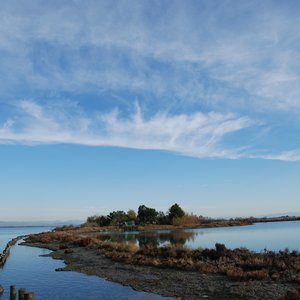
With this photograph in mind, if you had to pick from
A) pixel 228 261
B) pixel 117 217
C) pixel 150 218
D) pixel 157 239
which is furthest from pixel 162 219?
pixel 228 261

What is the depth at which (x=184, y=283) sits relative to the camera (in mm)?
22406

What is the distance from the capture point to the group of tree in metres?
131

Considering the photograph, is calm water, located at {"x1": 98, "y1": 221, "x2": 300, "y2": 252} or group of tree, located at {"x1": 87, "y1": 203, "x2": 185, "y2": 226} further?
group of tree, located at {"x1": 87, "y1": 203, "x2": 185, "y2": 226}

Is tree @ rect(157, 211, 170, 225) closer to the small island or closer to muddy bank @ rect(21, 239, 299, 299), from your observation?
the small island

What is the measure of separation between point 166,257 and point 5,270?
13043 mm

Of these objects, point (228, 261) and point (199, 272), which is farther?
point (228, 261)

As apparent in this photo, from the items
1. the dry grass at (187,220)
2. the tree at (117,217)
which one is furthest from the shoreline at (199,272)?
the tree at (117,217)

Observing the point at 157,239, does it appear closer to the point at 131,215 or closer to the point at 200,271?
the point at 200,271

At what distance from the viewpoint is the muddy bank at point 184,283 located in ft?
62.7

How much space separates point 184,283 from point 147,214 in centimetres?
11239

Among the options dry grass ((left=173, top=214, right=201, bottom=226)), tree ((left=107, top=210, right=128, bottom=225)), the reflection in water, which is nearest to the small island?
the reflection in water

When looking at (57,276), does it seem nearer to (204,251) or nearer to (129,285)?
(129,285)

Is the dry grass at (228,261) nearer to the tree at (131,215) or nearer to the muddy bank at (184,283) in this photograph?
the muddy bank at (184,283)

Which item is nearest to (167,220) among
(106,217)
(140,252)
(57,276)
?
(106,217)
